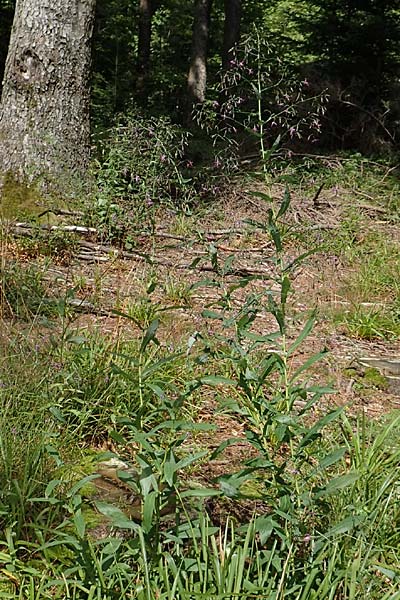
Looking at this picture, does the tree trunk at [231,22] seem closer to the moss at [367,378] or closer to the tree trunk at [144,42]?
the tree trunk at [144,42]

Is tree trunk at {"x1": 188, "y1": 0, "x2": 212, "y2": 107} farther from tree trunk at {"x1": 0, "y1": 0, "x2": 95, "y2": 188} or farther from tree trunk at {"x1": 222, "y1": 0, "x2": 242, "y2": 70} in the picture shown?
tree trunk at {"x1": 0, "y1": 0, "x2": 95, "y2": 188}

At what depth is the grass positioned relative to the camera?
1907mm

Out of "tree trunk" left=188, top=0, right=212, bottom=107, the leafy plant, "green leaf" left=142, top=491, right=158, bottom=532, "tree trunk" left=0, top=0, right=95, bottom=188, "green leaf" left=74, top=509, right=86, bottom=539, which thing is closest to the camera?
"green leaf" left=142, top=491, right=158, bottom=532

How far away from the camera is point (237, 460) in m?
3.02

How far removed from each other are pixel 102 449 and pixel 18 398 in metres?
0.40

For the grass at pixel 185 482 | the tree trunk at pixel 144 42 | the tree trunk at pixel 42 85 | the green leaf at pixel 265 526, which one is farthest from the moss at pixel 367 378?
the tree trunk at pixel 144 42

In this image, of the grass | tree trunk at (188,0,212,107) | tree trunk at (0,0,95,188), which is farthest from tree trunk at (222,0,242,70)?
the grass

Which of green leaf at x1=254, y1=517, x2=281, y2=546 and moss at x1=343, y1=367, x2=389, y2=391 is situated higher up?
green leaf at x1=254, y1=517, x2=281, y2=546

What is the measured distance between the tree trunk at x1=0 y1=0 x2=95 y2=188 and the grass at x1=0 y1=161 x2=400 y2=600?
276 centimetres

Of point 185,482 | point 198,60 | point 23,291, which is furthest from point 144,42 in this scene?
point 185,482

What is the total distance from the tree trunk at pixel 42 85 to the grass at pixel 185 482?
2.76 metres

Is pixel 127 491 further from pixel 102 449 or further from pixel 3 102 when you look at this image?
pixel 3 102

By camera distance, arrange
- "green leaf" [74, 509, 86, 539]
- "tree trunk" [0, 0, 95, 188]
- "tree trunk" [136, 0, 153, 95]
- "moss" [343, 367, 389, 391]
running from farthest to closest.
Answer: "tree trunk" [136, 0, 153, 95], "tree trunk" [0, 0, 95, 188], "moss" [343, 367, 389, 391], "green leaf" [74, 509, 86, 539]

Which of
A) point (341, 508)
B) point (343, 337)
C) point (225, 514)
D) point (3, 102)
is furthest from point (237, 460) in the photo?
point (3, 102)
